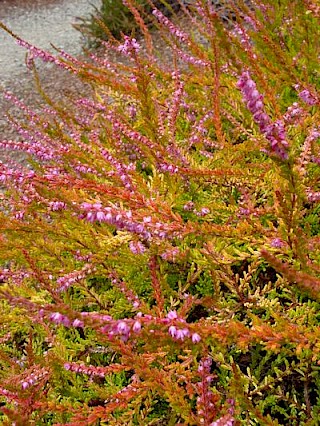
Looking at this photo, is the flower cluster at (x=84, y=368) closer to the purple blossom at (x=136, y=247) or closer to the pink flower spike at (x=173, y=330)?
the purple blossom at (x=136, y=247)

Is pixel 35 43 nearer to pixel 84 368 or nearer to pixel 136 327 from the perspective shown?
pixel 84 368

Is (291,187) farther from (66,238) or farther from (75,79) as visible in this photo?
(75,79)

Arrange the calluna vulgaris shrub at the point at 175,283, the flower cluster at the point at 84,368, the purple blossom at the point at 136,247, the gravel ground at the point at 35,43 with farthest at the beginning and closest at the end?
1. the gravel ground at the point at 35,43
2. the purple blossom at the point at 136,247
3. the flower cluster at the point at 84,368
4. the calluna vulgaris shrub at the point at 175,283

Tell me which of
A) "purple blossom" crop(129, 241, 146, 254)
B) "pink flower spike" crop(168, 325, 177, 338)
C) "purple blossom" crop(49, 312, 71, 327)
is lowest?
"purple blossom" crop(129, 241, 146, 254)

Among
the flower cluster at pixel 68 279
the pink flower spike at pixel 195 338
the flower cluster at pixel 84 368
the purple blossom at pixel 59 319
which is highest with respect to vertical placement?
the pink flower spike at pixel 195 338

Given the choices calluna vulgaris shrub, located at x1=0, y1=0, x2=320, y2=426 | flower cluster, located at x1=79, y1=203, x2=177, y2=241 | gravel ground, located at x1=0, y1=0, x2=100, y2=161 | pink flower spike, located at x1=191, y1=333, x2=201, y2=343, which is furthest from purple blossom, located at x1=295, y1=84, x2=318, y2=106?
gravel ground, located at x1=0, y1=0, x2=100, y2=161

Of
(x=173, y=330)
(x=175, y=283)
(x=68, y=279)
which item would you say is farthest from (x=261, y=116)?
(x=175, y=283)

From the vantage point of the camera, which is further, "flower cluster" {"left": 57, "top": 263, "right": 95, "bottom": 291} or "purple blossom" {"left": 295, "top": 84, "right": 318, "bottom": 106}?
"purple blossom" {"left": 295, "top": 84, "right": 318, "bottom": 106}

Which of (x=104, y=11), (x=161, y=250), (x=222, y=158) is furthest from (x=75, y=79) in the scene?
(x=161, y=250)

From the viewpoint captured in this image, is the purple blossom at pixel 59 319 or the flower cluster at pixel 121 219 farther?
the flower cluster at pixel 121 219

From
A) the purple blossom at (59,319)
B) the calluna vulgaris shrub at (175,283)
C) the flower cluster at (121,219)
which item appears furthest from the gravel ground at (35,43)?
the purple blossom at (59,319)

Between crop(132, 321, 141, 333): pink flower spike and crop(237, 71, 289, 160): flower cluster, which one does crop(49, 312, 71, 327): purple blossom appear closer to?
crop(132, 321, 141, 333): pink flower spike

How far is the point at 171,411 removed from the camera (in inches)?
51.6

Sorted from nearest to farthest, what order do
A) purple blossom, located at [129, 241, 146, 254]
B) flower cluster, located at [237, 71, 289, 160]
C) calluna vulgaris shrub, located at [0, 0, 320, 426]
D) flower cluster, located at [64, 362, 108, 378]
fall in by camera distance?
flower cluster, located at [237, 71, 289, 160] < calluna vulgaris shrub, located at [0, 0, 320, 426] < flower cluster, located at [64, 362, 108, 378] < purple blossom, located at [129, 241, 146, 254]
